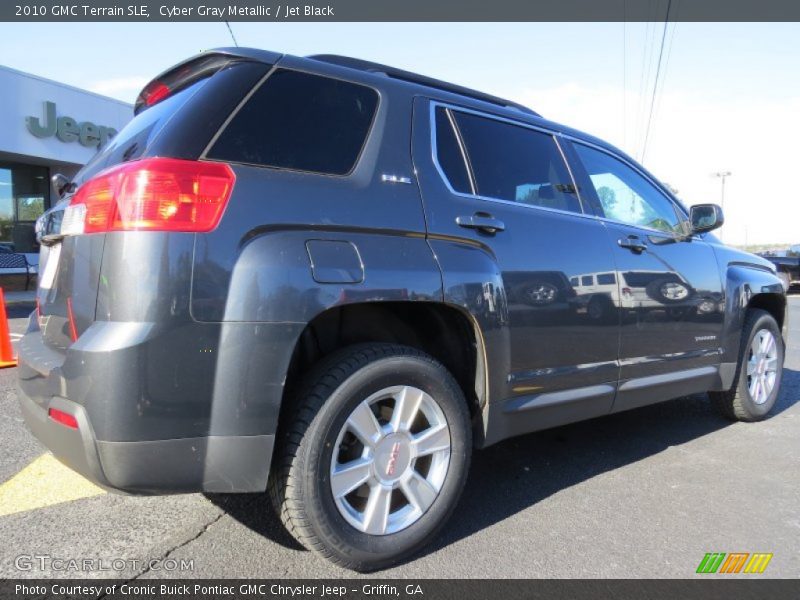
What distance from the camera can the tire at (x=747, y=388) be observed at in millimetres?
4340

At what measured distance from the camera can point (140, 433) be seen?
192 cm

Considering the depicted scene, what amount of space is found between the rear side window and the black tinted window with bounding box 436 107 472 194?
0.36 m

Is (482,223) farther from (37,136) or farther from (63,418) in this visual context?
(37,136)

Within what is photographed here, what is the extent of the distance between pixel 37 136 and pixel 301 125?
16800 mm

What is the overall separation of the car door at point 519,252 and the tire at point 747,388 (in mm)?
1660

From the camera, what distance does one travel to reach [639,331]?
11.1 feet

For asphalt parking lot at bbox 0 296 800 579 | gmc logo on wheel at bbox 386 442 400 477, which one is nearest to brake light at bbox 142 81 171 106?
gmc logo on wheel at bbox 386 442 400 477

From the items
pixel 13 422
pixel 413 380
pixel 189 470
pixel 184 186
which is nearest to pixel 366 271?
pixel 413 380

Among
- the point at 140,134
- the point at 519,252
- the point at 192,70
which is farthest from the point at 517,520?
the point at 192,70

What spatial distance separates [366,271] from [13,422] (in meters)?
3.12

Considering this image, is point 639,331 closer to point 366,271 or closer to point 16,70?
point 366,271

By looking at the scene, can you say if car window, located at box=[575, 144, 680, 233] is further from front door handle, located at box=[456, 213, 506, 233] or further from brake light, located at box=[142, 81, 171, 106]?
brake light, located at box=[142, 81, 171, 106]

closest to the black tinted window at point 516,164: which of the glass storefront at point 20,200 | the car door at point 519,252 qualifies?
the car door at point 519,252

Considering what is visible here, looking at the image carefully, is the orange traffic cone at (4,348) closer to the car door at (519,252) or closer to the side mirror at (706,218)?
the car door at (519,252)
